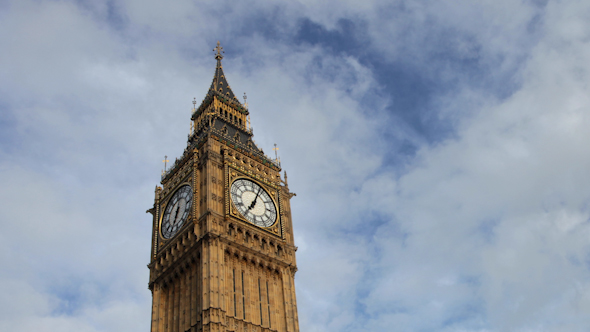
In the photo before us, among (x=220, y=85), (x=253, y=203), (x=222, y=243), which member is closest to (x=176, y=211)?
(x=253, y=203)

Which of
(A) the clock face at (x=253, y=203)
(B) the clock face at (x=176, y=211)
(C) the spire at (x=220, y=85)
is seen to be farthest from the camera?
(C) the spire at (x=220, y=85)

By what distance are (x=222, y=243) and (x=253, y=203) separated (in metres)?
8.07

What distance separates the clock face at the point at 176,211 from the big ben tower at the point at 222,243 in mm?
127

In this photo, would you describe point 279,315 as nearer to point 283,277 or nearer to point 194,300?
point 283,277

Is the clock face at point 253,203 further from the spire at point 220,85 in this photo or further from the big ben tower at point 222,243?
the spire at point 220,85

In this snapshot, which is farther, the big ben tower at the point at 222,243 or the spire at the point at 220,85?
the spire at the point at 220,85

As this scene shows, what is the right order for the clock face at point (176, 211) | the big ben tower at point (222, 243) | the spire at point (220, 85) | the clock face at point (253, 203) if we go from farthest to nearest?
the spire at point (220, 85) → the clock face at point (253, 203) → the clock face at point (176, 211) → the big ben tower at point (222, 243)

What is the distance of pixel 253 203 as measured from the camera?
71.3 meters

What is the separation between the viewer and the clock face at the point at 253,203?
69.9 meters

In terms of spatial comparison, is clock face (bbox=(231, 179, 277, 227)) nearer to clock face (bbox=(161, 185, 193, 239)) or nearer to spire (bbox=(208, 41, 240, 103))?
clock face (bbox=(161, 185, 193, 239))

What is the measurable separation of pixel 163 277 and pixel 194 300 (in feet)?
24.6

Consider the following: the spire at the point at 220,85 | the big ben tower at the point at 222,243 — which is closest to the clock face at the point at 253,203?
the big ben tower at the point at 222,243

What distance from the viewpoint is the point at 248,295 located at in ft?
209

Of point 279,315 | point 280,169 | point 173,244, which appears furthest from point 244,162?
point 279,315
